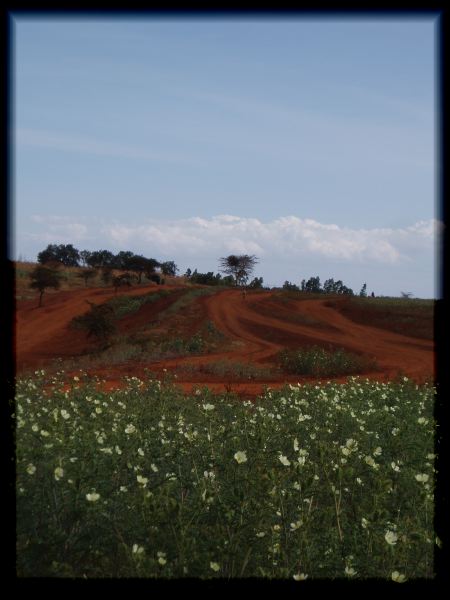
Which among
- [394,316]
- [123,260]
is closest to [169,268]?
[123,260]

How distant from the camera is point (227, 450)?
521 cm

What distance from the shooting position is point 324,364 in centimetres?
1555

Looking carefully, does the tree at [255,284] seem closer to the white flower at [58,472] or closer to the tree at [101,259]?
the tree at [101,259]

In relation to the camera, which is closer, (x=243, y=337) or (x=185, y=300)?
(x=243, y=337)

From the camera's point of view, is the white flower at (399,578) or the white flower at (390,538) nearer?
the white flower at (399,578)

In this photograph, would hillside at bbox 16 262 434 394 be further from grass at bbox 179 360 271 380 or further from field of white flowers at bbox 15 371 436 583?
field of white flowers at bbox 15 371 436 583

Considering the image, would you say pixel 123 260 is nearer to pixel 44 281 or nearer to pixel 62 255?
pixel 62 255

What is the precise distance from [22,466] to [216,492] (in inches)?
46.5

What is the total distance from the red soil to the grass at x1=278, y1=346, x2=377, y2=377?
39cm

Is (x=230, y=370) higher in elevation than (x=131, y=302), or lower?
lower

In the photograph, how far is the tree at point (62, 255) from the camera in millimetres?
56562

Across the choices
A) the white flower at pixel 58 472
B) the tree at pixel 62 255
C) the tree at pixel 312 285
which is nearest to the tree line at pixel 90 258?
the tree at pixel 62 255

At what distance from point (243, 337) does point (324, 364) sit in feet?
23.7

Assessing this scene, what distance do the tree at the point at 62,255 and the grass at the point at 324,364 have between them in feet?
139
